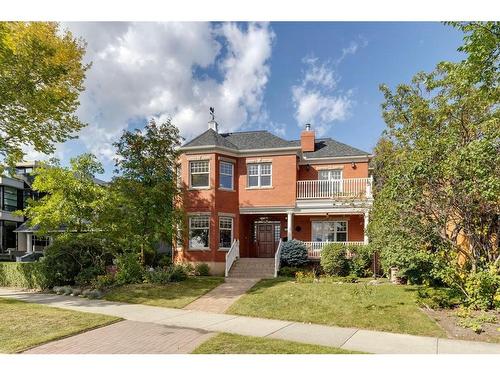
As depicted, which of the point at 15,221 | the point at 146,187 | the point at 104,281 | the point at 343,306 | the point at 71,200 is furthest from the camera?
the point at 15,221

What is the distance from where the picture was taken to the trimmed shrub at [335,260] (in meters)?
15.2

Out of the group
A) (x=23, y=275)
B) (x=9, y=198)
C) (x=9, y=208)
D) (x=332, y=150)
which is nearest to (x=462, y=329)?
(x=332, y=150)

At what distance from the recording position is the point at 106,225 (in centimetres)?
1352

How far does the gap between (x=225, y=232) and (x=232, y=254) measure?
134 cm

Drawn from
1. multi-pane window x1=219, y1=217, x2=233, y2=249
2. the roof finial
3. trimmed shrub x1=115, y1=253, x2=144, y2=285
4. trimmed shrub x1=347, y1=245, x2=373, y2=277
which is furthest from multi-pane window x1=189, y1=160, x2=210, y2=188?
trimmed shrub x1=347, y1=245, x2=373, y2=277

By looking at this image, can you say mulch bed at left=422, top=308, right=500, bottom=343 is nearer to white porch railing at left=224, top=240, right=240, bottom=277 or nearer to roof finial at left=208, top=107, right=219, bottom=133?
white porch railing at left=224, top=240, right=240, bottom=277

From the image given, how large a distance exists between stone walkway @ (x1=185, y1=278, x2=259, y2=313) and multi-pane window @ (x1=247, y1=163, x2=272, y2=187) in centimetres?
552

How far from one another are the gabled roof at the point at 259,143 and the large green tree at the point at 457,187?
7.88 metres

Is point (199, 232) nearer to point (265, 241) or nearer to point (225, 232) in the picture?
point (225, 232)

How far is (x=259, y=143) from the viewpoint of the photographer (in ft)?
61.2

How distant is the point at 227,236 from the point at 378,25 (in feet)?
39.9

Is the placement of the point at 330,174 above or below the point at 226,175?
above
